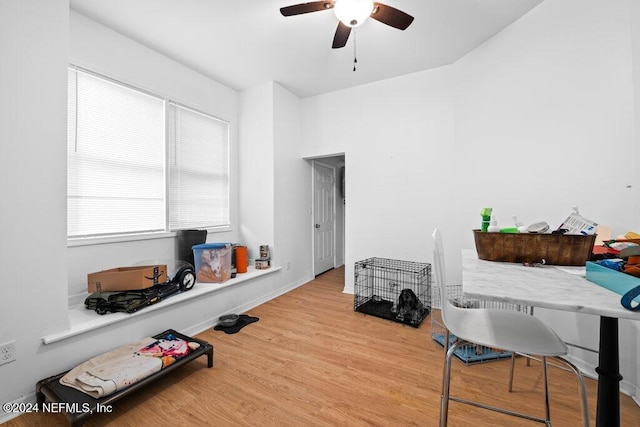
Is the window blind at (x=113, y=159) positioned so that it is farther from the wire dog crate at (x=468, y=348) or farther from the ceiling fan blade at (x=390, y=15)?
the wire dog crate at (x=468, y=348)

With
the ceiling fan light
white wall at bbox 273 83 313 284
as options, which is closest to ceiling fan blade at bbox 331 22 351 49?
the ceiling fan light

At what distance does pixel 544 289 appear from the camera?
2.51ft

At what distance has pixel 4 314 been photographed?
1.43 m

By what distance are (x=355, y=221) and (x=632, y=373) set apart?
253 cm

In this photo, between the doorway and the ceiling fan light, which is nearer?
the ceiling fan light

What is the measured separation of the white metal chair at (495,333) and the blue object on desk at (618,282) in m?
0.29

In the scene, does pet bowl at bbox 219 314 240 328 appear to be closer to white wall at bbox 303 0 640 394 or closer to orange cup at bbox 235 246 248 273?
orange cup at bbox 235 246 248 273

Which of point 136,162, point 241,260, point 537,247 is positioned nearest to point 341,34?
point 537,247

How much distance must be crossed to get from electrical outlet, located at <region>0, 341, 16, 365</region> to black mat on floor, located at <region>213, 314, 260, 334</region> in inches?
50.9

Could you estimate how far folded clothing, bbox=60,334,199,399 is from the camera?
141cm

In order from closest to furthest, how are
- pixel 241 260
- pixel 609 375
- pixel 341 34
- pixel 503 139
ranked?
pixel 609 375
pixel 341 34
pixel 503 139
pixel 241 260

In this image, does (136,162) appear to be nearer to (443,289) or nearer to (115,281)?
(115,281)

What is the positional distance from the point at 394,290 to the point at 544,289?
8.01 ft

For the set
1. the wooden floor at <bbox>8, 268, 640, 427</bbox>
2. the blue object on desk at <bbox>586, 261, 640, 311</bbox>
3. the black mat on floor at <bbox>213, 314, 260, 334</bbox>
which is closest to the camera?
the blue object on desk at <bbox>586, 261, 640, 311</bbox>
